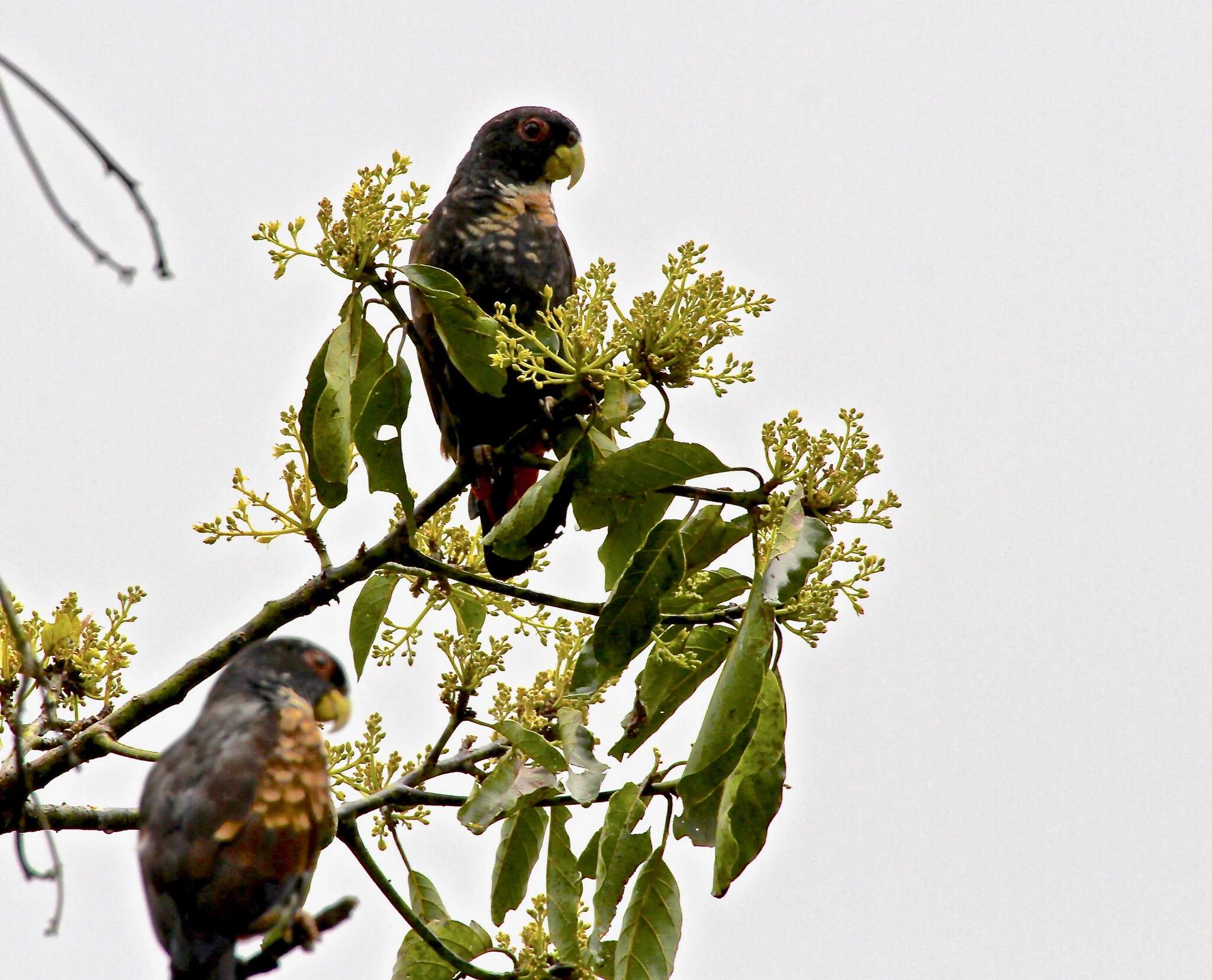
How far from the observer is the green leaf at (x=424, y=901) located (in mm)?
3729

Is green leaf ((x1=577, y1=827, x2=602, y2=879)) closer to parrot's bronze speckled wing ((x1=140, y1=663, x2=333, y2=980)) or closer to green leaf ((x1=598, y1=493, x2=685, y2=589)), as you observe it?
green leaf ((x1=598, y1=493, x2=685, y2=589))

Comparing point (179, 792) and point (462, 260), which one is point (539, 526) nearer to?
point (462, 260)

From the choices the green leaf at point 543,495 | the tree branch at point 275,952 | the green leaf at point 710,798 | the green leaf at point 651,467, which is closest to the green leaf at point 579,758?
the green leaf at point 710,798

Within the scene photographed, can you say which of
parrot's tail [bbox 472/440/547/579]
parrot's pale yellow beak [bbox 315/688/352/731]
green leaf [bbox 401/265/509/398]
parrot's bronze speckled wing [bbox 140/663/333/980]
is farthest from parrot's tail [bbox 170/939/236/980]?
parrot's tail [bbox 472/440/547/579]

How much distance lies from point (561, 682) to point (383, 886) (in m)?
0.70

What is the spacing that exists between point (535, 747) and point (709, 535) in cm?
59

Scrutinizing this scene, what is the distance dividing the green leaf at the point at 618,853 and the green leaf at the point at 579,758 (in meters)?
0.07

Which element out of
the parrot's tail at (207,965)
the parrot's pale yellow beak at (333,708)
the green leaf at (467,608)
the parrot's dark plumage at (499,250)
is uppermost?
the parrot's dark plumage at (499,250)

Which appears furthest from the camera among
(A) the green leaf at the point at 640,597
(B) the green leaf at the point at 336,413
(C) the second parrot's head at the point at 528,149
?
(C) the second parrot's head at the point at 528,149

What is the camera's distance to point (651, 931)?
331 cm

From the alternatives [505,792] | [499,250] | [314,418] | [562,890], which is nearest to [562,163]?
[499,250]

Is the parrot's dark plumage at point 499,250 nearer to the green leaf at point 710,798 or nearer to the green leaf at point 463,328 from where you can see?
the green leaf at point 463,328

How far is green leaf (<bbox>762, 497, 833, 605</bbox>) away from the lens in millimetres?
3020

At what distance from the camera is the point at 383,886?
11.2 ft
